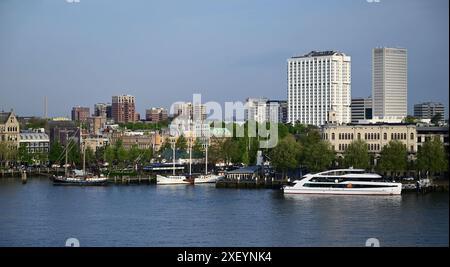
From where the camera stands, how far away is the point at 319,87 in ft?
32.5

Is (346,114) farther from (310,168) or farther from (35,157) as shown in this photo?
(35,157)

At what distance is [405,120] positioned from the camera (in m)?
12.6

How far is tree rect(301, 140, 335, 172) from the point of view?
35.6 ft

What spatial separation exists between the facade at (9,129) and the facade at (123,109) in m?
1.92

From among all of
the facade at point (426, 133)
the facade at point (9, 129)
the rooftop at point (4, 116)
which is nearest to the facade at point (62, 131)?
the facade at point (9, 129)

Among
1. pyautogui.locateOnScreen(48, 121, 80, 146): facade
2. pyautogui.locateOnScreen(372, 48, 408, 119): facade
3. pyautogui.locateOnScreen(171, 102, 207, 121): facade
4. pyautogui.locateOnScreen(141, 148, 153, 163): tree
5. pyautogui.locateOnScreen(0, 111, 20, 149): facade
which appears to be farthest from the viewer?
pyautogui.locateOnScreen(48, 121, 80, 146): facade

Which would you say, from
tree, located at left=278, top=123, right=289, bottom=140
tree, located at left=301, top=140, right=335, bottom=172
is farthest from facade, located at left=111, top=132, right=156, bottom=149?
tree, located at left=301, top=140, right=335, bottom=172

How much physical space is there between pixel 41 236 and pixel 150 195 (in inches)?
185

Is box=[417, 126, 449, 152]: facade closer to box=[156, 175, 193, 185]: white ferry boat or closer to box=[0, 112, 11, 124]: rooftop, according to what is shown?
box=[156, 175, 193, 185]: white ferry boat

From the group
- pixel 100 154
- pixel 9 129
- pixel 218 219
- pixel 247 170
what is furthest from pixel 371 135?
pixel 9 129

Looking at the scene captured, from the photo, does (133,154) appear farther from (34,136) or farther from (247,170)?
(247,170)

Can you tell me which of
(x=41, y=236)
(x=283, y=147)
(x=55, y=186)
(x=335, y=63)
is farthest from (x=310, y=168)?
(x=41, y=236)

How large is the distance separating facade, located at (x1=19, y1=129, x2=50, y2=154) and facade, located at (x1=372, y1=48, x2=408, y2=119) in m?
6.88
